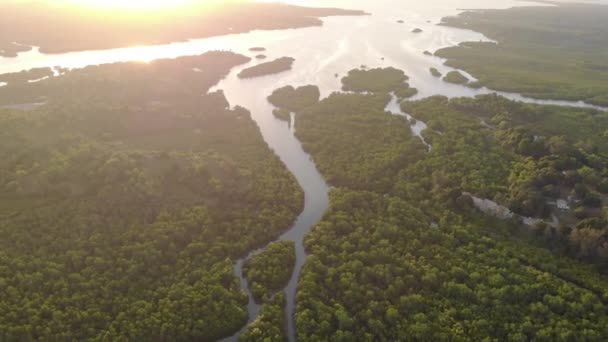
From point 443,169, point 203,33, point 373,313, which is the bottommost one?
point 373,313

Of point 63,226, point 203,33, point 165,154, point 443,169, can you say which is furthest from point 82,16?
point 443,169

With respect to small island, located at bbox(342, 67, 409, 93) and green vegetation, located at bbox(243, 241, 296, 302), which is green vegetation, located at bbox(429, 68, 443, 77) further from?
green vegetation, located at bbox(243, 241, 296, 302)

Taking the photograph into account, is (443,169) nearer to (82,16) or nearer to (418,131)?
Answer: (418,131)

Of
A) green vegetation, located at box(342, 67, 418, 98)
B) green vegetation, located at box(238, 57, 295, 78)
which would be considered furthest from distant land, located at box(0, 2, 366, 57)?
green vegetation, located at box(342, 67, 418, 98)

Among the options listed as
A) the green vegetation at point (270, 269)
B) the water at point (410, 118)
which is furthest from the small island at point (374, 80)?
the green vegetation at point (270, 269)

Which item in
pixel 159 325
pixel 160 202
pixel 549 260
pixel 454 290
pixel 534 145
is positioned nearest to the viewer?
pixel 159 325

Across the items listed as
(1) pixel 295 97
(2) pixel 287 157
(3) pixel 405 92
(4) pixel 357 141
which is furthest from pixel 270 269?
(3) pixel 405 92
